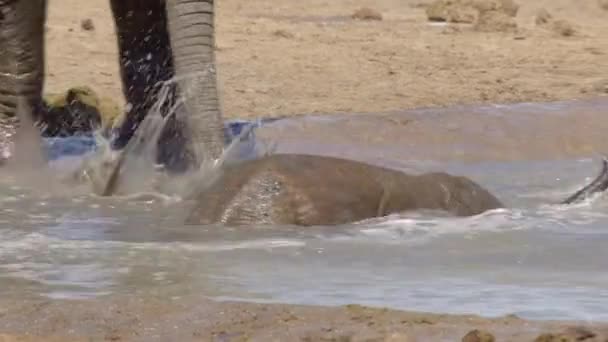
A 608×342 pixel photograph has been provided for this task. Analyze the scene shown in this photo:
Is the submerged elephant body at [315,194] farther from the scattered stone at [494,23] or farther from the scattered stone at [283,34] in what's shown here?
the scattered stone at [494,23]

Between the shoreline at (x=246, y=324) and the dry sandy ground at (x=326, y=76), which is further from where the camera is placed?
the dry sandy ground at (x=326, y=76)

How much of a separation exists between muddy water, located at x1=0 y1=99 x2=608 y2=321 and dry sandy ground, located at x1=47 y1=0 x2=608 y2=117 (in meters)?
2.71

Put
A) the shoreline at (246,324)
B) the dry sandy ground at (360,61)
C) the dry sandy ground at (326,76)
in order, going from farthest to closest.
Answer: the dry sandy ground at (360,61) < the dry sandy ground at (326,76) < the shoreline at (246,324)

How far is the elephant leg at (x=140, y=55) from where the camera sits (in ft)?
30.2

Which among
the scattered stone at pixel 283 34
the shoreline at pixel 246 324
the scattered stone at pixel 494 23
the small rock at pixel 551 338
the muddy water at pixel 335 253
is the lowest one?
the muddy water at pixel 335 253

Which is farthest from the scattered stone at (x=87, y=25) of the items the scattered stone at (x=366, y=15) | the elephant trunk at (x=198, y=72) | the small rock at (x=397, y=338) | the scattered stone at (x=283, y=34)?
the small rock at (x=397, y=338)

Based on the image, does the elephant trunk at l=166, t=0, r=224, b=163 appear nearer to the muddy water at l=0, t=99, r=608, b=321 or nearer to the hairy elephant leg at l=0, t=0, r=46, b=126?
the muddy water at l=0, t=99, r=608, b=321

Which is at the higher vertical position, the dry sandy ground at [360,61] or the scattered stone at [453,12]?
the scattered stone at [453,12]

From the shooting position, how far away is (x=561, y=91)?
1182cm

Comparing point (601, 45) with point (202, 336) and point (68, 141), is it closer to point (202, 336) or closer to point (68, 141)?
point (68, 141)

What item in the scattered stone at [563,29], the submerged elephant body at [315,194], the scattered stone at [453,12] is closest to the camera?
the submerged elephant body at [315,194]

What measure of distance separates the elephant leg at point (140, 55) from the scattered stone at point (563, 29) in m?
6.95

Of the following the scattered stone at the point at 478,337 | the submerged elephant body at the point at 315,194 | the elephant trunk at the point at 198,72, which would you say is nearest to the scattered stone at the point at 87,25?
the elephant trunk at the point at 198,72

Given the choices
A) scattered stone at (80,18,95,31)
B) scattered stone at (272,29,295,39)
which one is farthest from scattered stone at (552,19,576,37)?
scattered stone at (80,18,95,31)
